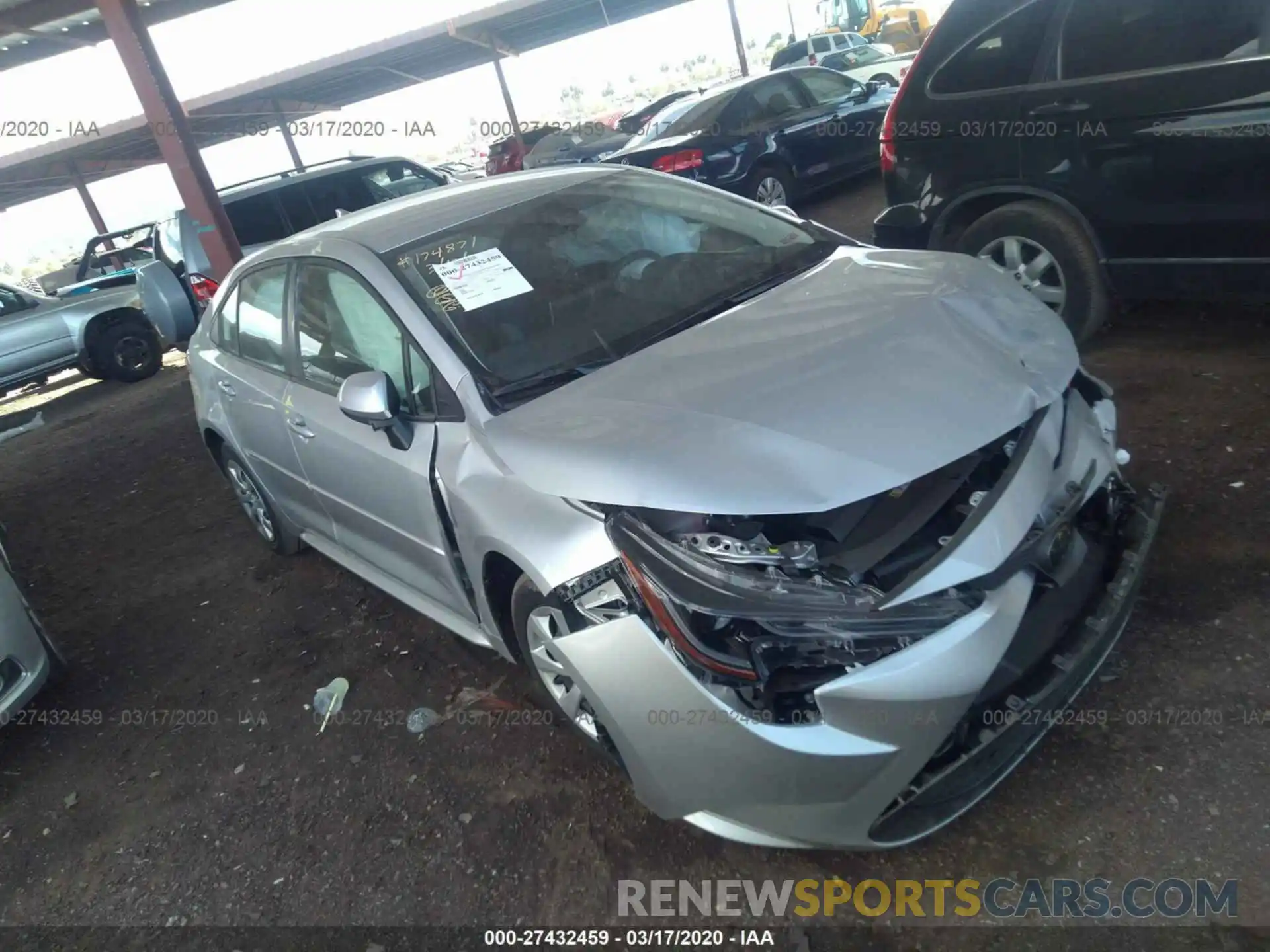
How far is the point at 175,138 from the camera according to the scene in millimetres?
8500

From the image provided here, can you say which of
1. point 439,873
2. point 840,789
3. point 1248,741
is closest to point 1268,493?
point 1248,741

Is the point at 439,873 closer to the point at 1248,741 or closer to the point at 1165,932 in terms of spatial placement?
the point at 1165,932

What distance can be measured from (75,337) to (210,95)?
36.5 feet

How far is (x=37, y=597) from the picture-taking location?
16.7ft

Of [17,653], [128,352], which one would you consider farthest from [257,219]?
[17,653]

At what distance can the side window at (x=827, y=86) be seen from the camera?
8.88m

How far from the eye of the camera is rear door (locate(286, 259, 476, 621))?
8.94 feet

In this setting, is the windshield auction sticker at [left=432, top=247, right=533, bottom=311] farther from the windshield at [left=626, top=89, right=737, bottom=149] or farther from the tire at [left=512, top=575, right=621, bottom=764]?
the windshield at [left=626, top=89, right=737, bottom=149]

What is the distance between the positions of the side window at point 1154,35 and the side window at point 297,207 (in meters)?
7.08

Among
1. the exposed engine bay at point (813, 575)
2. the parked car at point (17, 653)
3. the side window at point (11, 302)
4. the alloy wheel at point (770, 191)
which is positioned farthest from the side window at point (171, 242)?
the exposed engine bay at point (813, 575)

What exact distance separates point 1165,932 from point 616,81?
2359 inches

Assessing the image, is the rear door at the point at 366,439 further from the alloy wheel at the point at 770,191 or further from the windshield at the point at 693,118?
the windshield at the point at 693,118

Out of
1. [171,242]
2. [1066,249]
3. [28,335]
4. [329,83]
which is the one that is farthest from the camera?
[329,83]

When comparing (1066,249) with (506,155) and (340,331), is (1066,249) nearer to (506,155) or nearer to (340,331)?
(340,331)
